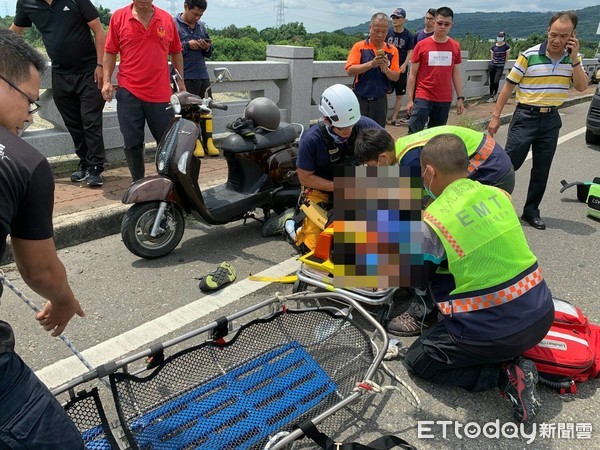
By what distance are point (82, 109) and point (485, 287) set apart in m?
4.19

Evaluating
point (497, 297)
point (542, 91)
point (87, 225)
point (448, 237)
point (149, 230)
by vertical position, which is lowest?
point (87, 225)

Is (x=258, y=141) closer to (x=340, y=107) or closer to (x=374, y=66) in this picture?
(x=340, y=107)

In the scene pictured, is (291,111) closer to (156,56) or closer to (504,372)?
(156,56)

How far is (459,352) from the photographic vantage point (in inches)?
94.0

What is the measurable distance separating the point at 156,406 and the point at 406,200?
5.21ft

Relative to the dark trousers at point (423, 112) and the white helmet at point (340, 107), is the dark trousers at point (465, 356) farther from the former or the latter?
the dark trousers at point (423, 112)

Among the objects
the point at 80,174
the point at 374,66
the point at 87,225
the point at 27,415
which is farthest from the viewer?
the point at 374,66

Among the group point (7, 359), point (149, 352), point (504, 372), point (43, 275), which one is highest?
point (43, 275)

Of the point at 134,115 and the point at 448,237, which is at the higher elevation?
the point at 134,115

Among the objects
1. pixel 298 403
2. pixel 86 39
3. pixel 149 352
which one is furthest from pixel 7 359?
pixel 86 39

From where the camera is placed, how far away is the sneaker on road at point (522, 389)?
7.40 ft

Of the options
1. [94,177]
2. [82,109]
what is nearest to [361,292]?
[94,177]

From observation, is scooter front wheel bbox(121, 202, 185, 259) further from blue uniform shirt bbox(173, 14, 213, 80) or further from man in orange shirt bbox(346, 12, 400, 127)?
man in orange shirt bbox(346, 12, 400, 127)

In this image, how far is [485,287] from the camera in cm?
225
